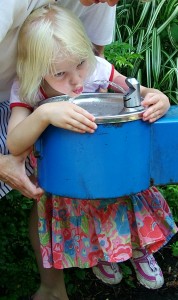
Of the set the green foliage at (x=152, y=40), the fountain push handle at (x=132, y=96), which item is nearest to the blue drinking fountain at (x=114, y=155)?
the fountain push handle at (x=132, y=96)

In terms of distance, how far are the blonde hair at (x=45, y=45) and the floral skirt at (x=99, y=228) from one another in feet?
1.32

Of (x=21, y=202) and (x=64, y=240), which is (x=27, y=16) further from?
(x=21, y=202)

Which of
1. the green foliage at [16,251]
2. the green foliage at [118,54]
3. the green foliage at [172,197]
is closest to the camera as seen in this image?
the green foliage at [16,251]

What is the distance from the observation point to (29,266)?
2.58m

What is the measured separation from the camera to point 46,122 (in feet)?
5.76

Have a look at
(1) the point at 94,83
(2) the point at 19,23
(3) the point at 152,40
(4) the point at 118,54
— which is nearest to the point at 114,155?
(1) the point at 94,83

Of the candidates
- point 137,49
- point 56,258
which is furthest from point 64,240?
point 137,49

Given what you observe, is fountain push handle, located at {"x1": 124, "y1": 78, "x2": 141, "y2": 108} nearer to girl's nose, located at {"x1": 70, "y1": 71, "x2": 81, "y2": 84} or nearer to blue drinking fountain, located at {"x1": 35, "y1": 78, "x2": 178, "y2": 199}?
blue drinking fountain, located at {"x1": 35, "y1": 78, "x2": 178, "y2": 199}

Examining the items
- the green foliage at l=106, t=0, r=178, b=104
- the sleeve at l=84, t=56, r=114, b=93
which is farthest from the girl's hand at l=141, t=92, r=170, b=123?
the green foliage at l=106, t=0, r=178, b=104

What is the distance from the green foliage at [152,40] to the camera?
146 inches

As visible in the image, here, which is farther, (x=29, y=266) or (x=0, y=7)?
(x=29, y=266)

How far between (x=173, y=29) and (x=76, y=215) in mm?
2122

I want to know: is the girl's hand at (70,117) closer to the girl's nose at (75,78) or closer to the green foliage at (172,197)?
the girl's nose at (75,78)

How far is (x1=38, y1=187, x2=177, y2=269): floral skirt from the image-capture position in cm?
200
